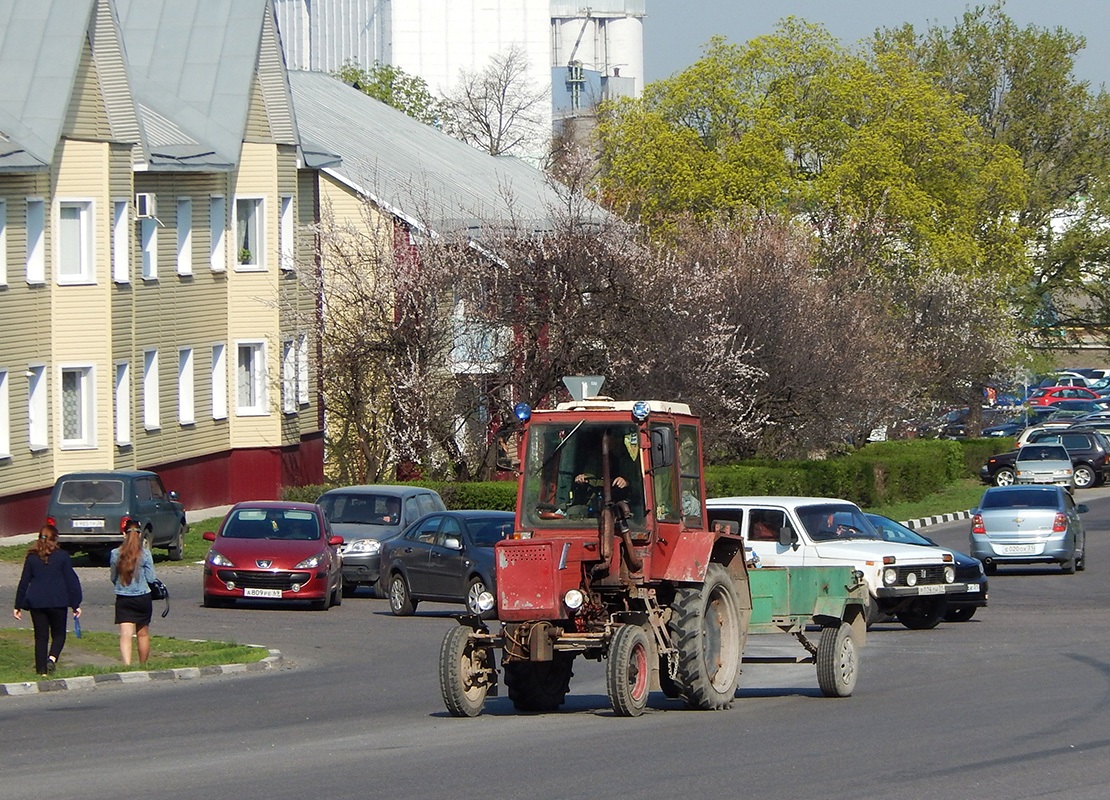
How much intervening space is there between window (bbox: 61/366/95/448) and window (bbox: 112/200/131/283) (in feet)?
7.33

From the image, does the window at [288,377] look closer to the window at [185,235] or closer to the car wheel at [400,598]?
the window at [185,235]

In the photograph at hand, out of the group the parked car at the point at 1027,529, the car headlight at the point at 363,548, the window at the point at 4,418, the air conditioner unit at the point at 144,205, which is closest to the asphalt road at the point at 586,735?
the car headlight at the point at 363,548

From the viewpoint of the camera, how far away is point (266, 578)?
26.7 metres

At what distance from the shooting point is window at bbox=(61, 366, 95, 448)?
130 ft

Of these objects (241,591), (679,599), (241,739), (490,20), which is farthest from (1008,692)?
(490,20)

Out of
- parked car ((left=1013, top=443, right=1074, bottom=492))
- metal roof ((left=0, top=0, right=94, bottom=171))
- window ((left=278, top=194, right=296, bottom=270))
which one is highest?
metal roof ((left=0, top=0, right=94, bottom=171))

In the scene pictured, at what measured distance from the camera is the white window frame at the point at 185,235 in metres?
43.9

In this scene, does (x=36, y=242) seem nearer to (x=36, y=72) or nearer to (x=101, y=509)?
(x=36, y=72)

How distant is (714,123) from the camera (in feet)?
219

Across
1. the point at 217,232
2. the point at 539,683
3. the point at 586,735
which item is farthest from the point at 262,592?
the point at 217,232

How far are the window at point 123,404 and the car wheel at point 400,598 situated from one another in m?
15.2

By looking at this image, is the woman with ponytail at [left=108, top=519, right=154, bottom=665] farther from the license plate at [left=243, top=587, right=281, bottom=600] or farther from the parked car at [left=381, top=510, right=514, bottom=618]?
the parked car at [left=381, top=510, right=514, bottom=618]

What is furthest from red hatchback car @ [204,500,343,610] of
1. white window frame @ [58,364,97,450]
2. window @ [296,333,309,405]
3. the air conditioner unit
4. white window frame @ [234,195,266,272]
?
window @ [296,333,309,405]

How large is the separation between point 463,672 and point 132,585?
580cm
